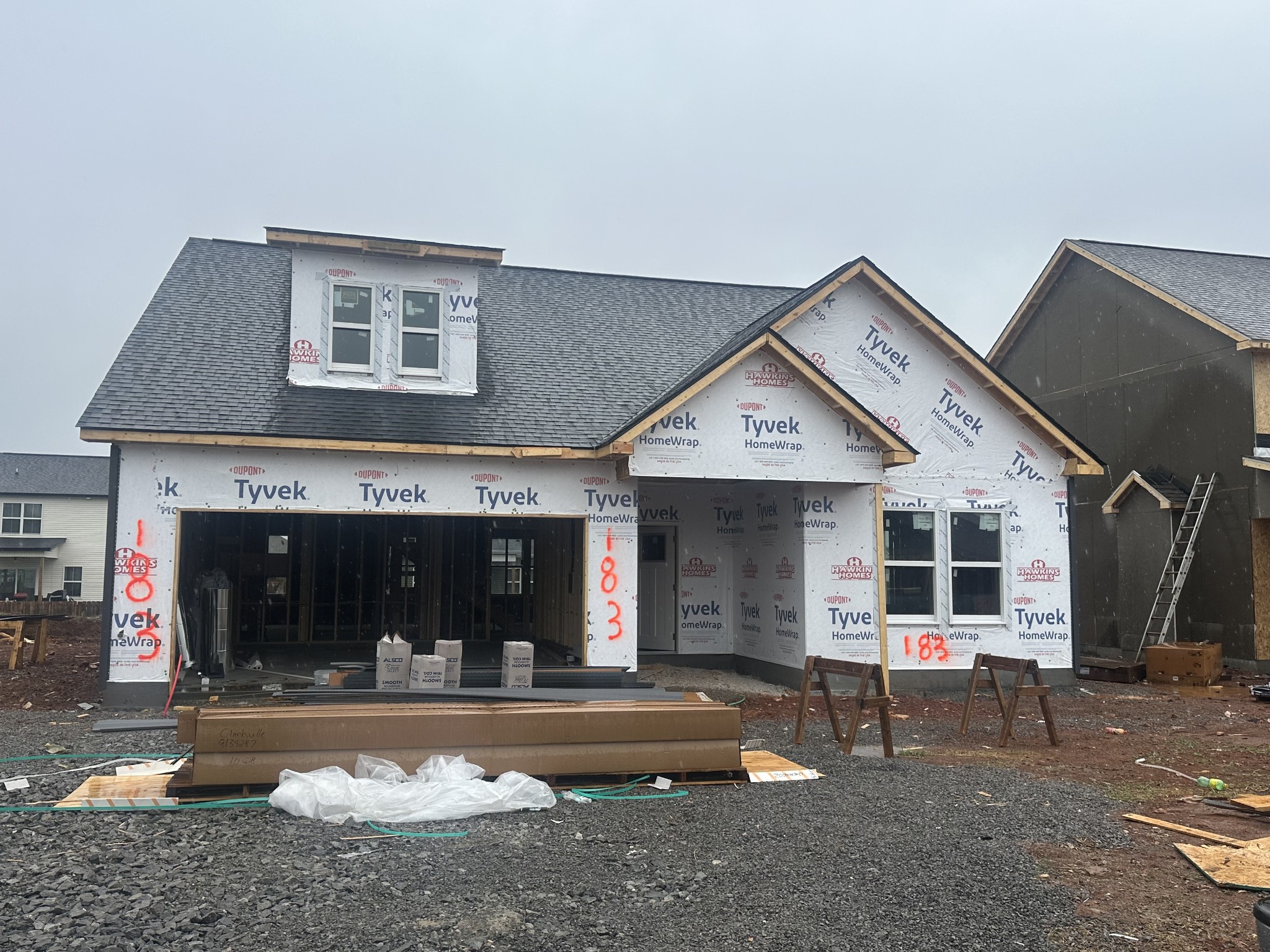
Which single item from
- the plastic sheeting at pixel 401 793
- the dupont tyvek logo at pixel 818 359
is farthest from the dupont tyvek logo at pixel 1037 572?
the plastic sheeting at pixel 401 793

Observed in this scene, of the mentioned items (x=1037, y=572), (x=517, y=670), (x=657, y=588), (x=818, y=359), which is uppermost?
(x=818, y=359)

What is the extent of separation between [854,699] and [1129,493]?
13271 mm

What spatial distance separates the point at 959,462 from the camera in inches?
567

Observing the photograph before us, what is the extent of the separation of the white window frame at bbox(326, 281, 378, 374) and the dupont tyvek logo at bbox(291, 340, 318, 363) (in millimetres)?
178

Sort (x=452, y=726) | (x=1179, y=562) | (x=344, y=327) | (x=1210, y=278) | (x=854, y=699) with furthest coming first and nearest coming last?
1. (x=1210, y=278)
2. (x=1179, y=562)
3. (x=344, y=327)
4. (x=854, y=699)
5. (x=452, y=726)

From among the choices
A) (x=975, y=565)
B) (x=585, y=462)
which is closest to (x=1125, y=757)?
(x=975, y=565)

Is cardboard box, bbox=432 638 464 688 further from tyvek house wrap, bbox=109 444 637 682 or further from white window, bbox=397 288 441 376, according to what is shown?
white window, bbox=397 288 441 376

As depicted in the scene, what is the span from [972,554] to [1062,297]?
35.7 feet

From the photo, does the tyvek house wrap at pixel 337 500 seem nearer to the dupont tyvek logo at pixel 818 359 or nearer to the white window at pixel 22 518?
the dupont tyvek logo at pixel 818 359

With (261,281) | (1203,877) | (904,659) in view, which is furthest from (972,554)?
(261,281)

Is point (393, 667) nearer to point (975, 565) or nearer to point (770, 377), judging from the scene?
point (770, 377)

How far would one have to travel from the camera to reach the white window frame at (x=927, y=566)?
1395 centimetres

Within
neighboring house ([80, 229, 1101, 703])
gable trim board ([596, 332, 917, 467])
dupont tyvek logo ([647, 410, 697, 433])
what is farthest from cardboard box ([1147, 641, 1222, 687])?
dupont tyvek logo ([647, 410, 697, 433])

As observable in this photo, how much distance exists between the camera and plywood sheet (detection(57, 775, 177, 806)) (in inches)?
268
